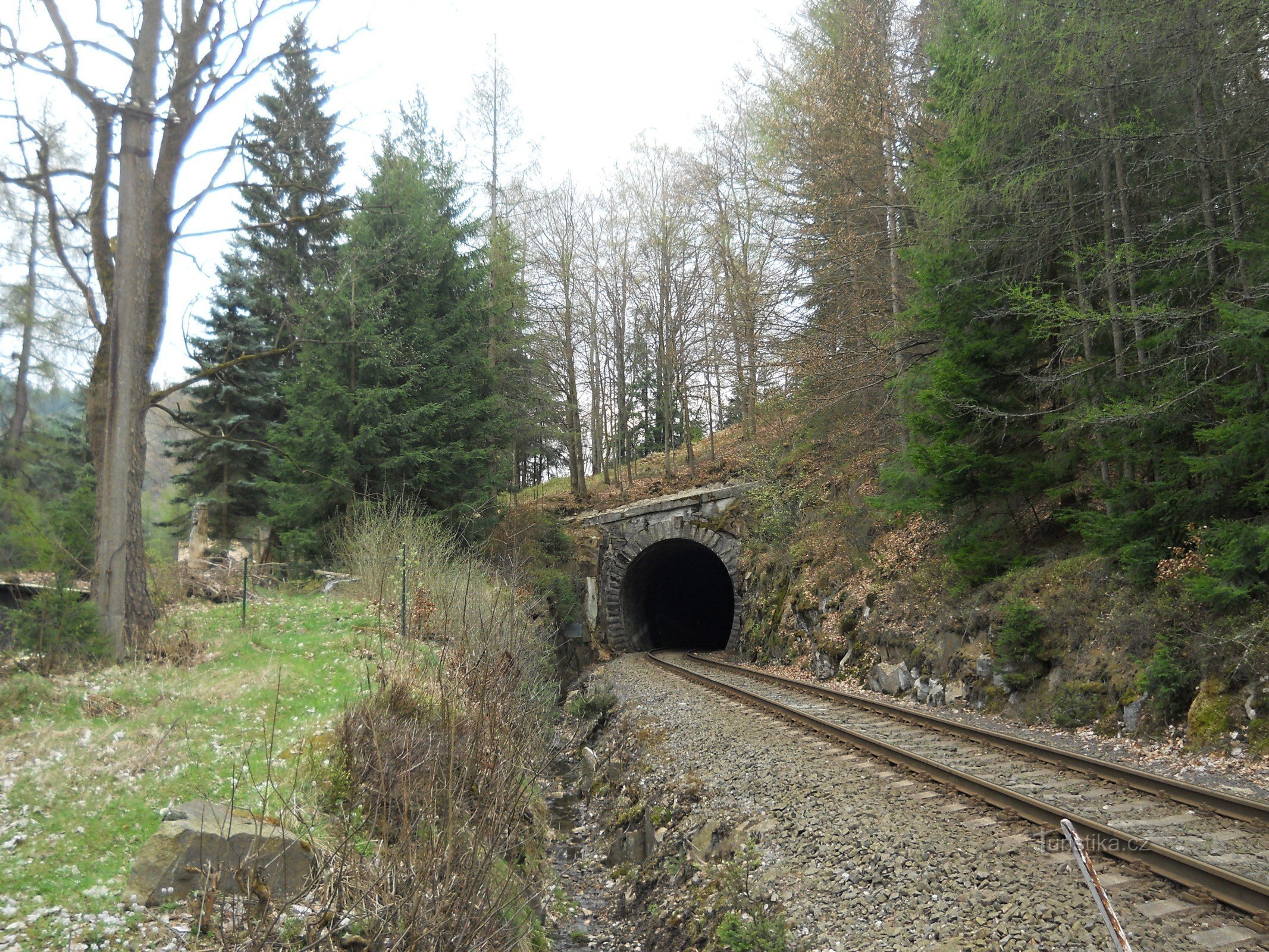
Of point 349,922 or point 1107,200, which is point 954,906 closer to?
point 349,922

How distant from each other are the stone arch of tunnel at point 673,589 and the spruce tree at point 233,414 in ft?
33.9

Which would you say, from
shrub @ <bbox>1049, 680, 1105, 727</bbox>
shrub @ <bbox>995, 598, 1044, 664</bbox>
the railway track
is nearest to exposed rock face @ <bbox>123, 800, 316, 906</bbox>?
the railway track

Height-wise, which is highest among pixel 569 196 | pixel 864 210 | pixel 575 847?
pixel 569 196

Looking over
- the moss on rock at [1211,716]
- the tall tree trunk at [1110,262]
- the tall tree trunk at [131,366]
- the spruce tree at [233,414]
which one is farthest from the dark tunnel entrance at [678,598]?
the moss on rock at [1211,716]

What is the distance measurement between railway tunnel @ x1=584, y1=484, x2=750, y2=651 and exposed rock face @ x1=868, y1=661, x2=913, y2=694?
8.40 metres

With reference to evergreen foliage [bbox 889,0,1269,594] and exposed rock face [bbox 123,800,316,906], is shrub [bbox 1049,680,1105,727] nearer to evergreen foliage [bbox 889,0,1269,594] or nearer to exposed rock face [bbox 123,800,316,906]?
evergreen foliage [bbox 889,0,1269,594]

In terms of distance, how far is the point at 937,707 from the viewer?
977cm

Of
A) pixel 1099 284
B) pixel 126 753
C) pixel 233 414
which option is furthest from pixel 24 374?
pixel 1099 284

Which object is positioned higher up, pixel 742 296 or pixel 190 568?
pixel 742 296

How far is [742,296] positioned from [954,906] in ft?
→ 63.1

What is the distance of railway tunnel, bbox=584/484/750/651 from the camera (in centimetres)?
2109

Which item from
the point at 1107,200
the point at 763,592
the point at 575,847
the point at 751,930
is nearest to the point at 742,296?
the point at 763,592

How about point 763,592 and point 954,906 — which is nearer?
point 954,906

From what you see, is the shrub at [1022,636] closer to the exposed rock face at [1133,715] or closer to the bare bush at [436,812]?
the exposed rock face at [1133,715]
